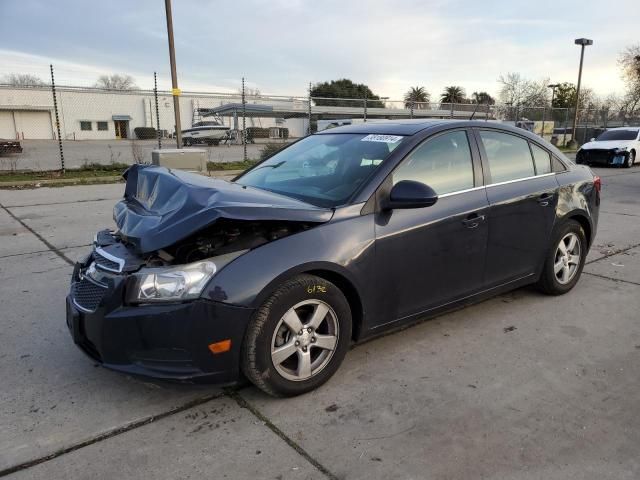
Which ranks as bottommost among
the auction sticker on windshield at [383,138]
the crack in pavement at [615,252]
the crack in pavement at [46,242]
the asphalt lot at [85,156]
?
the crack in pavement at [615,252]

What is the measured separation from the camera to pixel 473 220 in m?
3.66

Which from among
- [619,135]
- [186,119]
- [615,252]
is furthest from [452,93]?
[615,252]

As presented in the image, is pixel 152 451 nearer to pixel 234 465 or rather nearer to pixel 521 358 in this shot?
pixel 234 465

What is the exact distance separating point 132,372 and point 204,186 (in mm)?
1092

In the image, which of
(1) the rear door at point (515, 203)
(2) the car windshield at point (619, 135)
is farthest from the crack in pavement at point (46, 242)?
(2) the car windshield at point (619, 135)

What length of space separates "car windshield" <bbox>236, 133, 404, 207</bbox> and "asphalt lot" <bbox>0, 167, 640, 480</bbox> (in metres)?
1.16

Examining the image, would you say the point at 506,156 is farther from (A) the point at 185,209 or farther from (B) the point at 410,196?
(A) the point at 185,209

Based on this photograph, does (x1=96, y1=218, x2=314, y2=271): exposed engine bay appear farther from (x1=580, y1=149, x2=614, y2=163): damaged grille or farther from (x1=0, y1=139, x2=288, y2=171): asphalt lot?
(x1=580, y1=149, x2=614, y2=163): damaged grille

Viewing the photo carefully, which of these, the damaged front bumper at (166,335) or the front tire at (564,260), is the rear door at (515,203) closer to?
the front tire at (564,260)

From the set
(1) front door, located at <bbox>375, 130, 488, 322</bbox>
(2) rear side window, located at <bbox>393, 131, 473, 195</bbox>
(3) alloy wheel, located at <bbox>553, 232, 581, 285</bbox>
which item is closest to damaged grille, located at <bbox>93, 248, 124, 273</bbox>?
(1) front door, located at <bbox>375, 130, 488, 322</bbox>

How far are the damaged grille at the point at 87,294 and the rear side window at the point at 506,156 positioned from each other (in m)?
2.85

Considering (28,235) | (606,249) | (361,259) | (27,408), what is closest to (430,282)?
(361,259)

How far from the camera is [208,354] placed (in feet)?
8.66

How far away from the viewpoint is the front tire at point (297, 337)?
9.01 ft
